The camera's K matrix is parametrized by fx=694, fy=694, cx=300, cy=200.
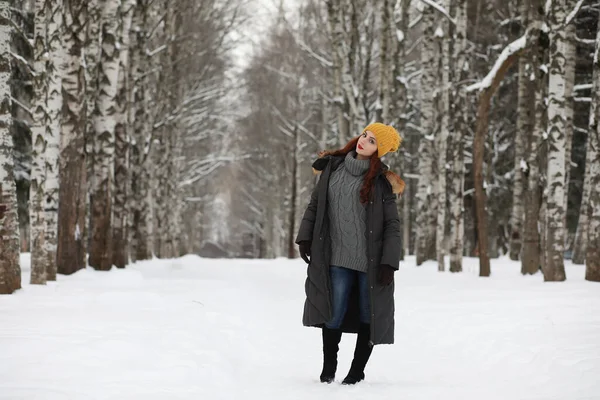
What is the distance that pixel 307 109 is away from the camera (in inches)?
1406

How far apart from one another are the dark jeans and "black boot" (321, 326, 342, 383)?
0.06 m

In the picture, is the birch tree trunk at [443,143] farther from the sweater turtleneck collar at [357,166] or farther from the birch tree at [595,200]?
the sweater turtleneck collar at [357,166]

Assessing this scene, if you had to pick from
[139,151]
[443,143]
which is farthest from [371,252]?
→ [139,151]

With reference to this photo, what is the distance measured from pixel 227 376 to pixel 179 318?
2.22 m

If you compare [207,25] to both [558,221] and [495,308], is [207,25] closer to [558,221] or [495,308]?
[558,221]

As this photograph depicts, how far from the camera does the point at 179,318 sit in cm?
757

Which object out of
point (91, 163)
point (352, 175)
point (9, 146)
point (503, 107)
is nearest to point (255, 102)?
point (503, 107)

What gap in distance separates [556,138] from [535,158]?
328 centimetres

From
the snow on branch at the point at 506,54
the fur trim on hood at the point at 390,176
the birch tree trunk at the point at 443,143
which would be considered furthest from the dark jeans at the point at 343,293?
the birch tree trunk at the point at 443,143

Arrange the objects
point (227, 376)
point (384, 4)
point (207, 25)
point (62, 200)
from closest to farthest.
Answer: point (227, 376)
point (62, 200)
point (384, 4)
point (207, 25)

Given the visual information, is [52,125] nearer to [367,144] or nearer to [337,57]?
[367,144]

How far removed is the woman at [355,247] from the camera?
5.29m

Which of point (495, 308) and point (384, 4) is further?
point (384, 4)

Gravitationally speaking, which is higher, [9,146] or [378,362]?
[9,146]
